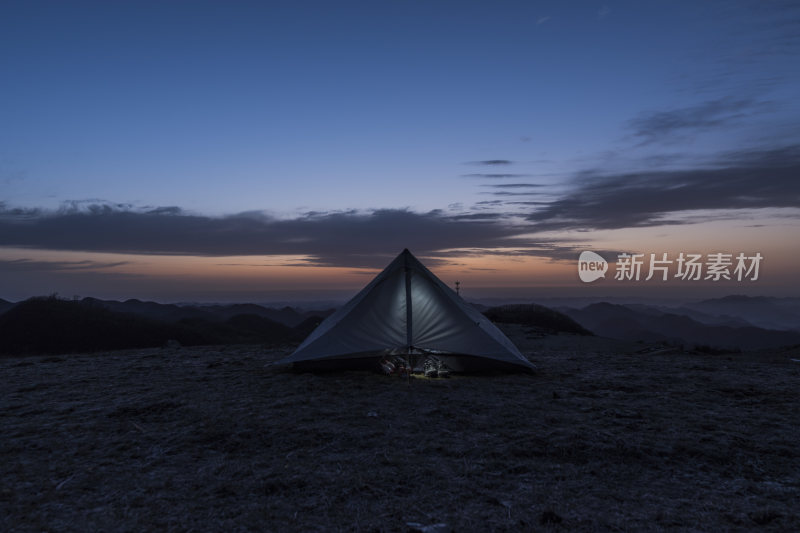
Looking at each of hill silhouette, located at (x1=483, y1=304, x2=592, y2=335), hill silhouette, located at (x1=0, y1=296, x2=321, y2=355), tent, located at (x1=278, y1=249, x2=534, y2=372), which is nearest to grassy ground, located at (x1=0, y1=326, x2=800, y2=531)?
tent, located at (x1=278, y1=249, x2=534, y2=372)

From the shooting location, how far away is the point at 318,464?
14.2ft

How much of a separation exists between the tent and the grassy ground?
0.62m

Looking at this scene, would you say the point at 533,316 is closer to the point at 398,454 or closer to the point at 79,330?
the point at 398,454

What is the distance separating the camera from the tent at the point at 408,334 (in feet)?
28.7

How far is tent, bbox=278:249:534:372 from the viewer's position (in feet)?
28.7

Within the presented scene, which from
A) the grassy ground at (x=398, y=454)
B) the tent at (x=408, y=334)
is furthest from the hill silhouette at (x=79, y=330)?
the grassy ground at (x=398, y=454)

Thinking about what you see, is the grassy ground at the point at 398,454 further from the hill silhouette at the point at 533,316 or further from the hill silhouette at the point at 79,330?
the hill silhouette at the point at 79,330

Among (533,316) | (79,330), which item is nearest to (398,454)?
(533,316)

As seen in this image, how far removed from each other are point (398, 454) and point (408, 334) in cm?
426

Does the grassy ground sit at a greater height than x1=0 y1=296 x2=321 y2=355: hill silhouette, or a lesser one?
greater

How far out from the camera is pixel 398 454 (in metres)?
4.57

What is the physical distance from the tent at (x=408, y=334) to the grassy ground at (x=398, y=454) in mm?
622

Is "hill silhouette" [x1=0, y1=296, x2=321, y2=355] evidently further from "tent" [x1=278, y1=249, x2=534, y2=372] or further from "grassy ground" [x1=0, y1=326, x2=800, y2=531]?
"grassy ground" [x1=0, y1=326, x2=800, y2=531]

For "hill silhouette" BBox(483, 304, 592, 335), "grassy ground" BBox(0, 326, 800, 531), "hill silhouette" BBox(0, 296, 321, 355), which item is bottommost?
"hill silhouette" BBox(0, 296, 321, 355)
